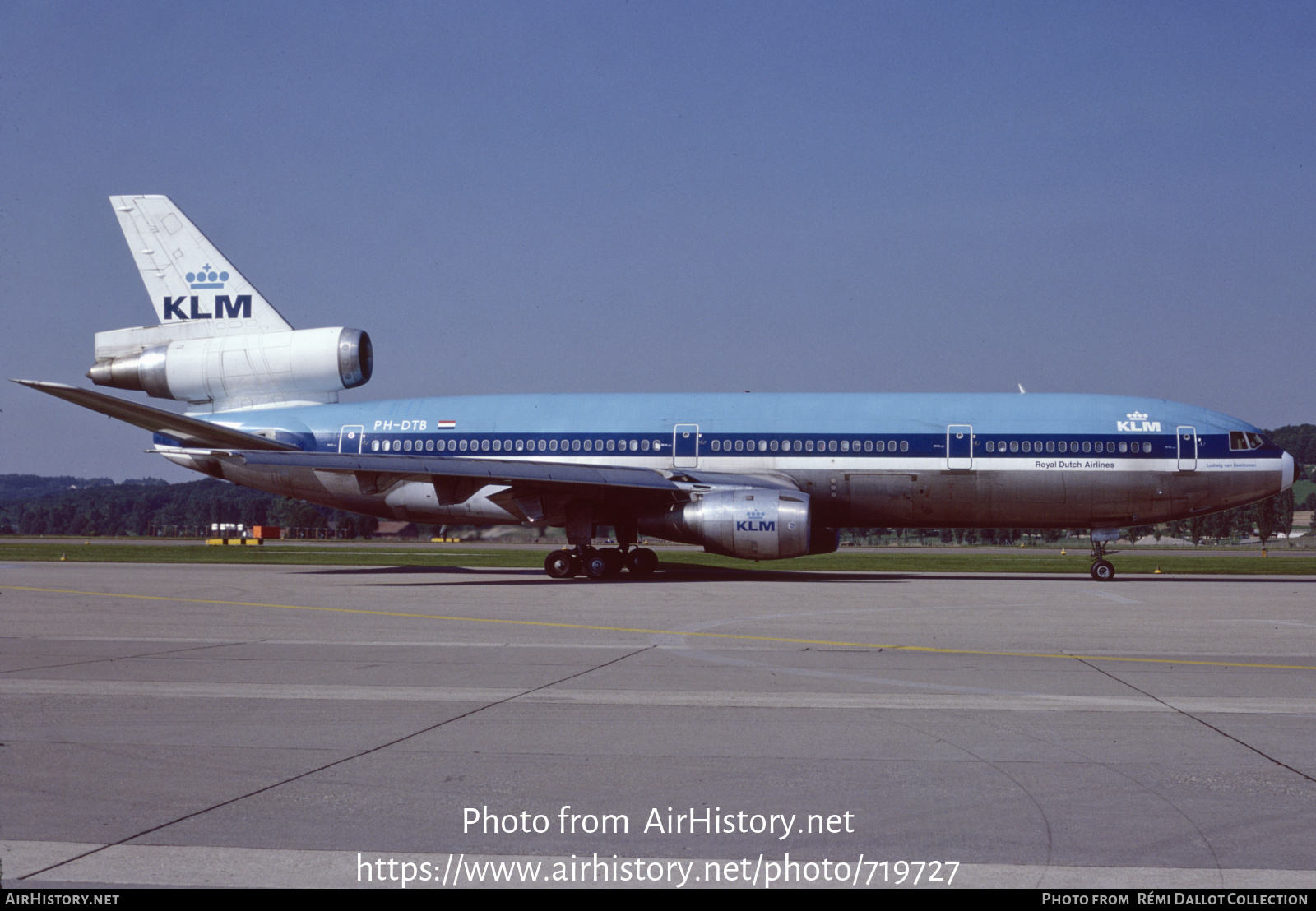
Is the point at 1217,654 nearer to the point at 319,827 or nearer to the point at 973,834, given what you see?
the point at 973,834

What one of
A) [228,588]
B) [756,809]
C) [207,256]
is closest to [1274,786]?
[756,809]

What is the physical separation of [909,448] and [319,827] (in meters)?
22.0

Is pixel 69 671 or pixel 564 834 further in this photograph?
pixel 69 671

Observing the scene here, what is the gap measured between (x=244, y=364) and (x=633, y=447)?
37.0 feet

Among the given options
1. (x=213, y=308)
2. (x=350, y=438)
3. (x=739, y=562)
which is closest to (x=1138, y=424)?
(x=739, y=562)

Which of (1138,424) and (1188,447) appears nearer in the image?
(1188,447)

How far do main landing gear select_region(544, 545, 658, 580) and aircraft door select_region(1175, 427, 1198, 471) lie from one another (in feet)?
42.9

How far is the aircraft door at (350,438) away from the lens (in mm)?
28188

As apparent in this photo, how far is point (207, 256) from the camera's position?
29.2 meters

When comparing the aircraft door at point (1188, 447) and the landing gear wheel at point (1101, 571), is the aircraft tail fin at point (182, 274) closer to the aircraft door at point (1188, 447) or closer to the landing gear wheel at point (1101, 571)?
the landing gear wheel at point (1101, 571)

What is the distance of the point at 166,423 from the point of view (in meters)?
26.0

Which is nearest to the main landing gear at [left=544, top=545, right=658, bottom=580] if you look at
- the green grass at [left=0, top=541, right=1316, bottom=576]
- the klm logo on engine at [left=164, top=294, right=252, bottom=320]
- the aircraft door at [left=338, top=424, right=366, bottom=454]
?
the green grass at [left=0, top=541, right=1316, bottom=576]

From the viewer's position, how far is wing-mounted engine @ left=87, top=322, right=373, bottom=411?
28688 mm

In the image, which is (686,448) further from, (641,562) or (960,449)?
(960,449)
